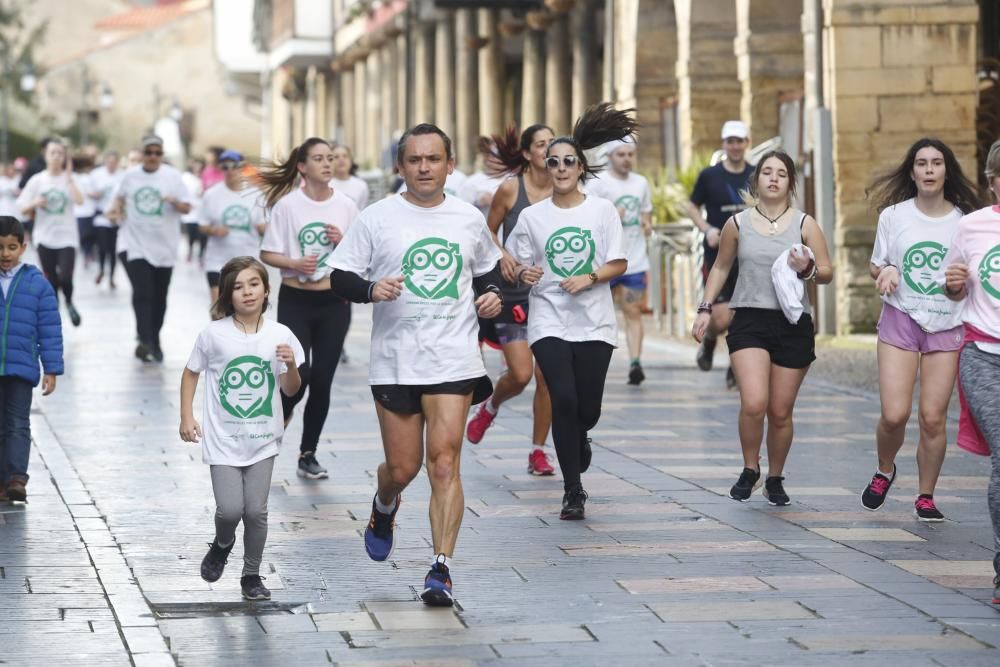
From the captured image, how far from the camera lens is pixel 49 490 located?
394 inches

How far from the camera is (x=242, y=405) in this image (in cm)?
734

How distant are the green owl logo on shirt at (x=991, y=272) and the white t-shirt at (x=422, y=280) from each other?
5.75 feet

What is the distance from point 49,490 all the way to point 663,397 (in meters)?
Answer: 5.64

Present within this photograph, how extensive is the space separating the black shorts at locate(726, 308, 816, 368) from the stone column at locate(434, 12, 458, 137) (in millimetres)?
29657

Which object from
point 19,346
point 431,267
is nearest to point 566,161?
point 431,267

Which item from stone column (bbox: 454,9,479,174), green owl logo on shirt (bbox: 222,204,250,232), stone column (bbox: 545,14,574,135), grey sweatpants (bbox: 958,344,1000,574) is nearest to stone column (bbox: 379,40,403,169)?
stone column (bbox: 454,9,479,174)

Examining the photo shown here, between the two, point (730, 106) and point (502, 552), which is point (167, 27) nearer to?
point (730, 106)

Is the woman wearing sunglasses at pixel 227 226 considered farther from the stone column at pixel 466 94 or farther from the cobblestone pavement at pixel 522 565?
the stone column at pixel 466 94

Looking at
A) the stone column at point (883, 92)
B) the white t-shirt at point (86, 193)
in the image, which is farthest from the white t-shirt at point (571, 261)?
the white t-shirt at point (86, 193)

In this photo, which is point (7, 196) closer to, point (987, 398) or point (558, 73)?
point (558, 73)

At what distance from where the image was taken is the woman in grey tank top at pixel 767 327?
31.1ft

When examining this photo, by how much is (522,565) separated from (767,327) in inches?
82.6

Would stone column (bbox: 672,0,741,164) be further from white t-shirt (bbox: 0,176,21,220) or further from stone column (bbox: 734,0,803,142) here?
white t-shirt (bbox: 0,176,21,220)

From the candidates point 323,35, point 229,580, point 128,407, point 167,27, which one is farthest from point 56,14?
point 229,580
